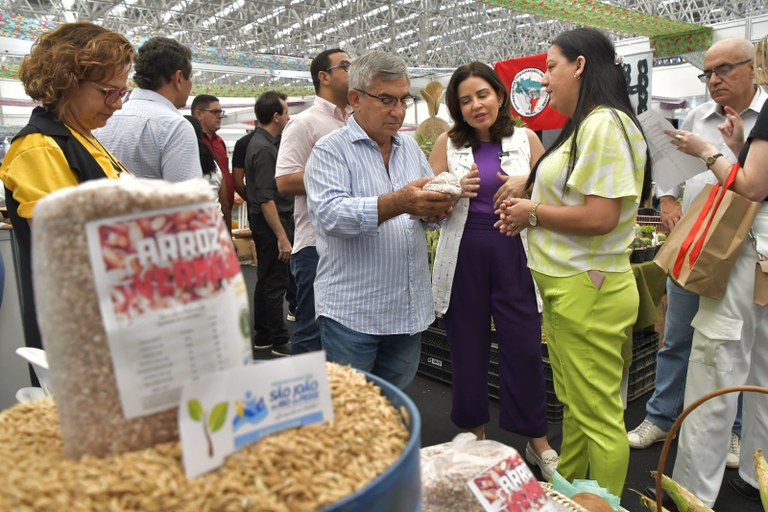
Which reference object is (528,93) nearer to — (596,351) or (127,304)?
Answer: (596,351)

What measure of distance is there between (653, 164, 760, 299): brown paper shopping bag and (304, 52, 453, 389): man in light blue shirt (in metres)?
0.83

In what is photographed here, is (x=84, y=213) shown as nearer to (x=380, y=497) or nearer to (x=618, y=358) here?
(x=380, y=497)

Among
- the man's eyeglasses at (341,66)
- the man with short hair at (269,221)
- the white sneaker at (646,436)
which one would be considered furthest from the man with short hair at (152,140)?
the white sneaker at (646,436)

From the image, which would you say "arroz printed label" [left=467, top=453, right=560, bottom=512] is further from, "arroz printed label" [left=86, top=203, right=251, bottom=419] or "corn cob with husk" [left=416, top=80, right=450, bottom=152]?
"corn cob with husk" [left=416, top=80, right=450, bottom=152]

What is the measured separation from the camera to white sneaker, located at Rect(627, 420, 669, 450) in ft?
8.53

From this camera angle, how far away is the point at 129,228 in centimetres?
50

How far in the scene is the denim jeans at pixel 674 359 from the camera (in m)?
2.46

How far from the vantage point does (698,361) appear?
194 cm

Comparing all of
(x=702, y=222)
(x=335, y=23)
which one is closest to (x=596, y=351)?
(x=702, y=222)

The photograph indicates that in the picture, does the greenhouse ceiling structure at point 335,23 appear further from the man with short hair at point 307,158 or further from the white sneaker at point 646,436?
the white sneaker at point 646,436

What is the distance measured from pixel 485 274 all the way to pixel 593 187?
2.07 ft

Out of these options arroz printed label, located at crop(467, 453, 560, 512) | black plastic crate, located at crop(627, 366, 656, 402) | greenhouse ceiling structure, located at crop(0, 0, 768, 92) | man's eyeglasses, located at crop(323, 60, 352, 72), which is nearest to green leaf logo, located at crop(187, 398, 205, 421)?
arroz printed label, located at crop(467, 453, 560, 512)

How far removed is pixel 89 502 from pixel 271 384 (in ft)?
0.58

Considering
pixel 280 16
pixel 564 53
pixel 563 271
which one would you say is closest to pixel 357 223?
pixel 563 271
